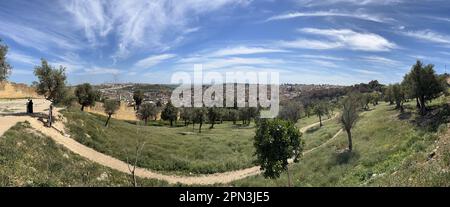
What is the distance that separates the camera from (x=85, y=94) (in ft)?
260

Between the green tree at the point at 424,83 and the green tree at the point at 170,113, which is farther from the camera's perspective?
the green tree at the point at 170,113

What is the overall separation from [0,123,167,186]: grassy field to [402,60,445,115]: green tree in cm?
4113

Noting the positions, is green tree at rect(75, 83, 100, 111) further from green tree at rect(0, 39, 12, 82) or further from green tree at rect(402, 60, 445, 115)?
green tree at rect(402, 60, 445, 115)

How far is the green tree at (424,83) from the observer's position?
177 feet

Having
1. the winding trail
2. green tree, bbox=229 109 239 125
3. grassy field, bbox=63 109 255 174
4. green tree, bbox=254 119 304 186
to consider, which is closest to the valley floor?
grassy field, bbox=63 109 255 174

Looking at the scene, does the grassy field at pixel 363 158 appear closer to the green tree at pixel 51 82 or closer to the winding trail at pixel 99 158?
the winding trail at pixel 99 158

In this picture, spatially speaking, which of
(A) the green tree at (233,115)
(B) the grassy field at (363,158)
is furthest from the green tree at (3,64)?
(A) the green tree at (233,115)

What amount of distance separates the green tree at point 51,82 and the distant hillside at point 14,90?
→ 117 ft

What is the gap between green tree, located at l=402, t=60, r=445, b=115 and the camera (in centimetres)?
5381

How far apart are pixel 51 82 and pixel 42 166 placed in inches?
772

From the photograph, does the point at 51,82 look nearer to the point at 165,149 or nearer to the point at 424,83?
the point at 165,149
